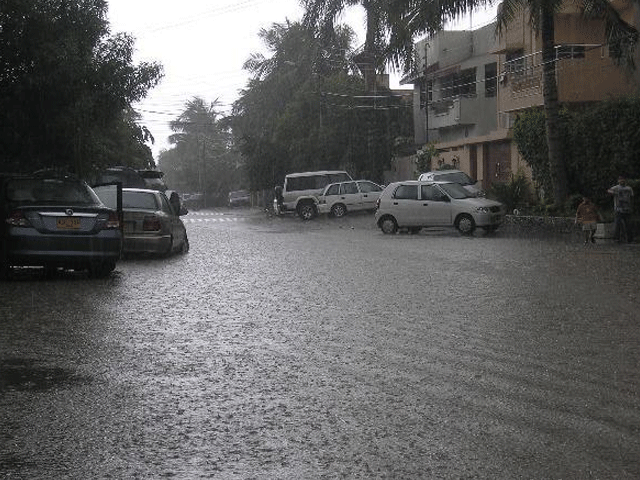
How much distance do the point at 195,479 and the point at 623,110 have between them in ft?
79.9

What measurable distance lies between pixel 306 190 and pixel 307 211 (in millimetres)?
1347

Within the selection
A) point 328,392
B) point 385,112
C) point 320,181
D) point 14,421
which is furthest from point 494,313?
point 385,112

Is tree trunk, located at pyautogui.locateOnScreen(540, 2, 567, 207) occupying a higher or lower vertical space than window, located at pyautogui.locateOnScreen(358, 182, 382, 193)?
higher

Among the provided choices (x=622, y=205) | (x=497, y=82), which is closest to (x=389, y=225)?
(x=622, y=205)

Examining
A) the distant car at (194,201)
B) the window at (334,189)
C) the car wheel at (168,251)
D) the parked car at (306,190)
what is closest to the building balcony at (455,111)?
the parked car at (306,190)

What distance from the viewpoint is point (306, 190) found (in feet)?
157

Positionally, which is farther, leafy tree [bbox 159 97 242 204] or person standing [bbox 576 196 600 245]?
leafy tree [bbox 159 97 242 204]

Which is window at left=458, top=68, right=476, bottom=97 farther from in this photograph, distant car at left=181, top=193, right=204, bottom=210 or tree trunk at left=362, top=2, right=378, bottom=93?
distant car at left=181, top=193, right=204, bottom=210

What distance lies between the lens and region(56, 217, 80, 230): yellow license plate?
15.3 metres

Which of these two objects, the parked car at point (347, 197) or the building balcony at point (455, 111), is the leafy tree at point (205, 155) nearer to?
the building balcony at point (455, 111)

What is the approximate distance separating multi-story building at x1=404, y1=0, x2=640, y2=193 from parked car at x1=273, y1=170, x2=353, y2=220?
529cm

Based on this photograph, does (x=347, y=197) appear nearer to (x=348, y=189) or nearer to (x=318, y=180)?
(x=348, y=189)

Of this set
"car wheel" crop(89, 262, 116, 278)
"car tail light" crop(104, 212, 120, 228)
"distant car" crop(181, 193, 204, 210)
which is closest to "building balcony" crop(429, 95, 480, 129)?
"car wheel" crop(89, 262, 116, 278)

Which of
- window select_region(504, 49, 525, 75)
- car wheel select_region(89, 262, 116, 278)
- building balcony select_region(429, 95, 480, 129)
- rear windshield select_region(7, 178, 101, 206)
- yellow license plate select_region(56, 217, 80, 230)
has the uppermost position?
window select_region(504, 49, 525, 75)
